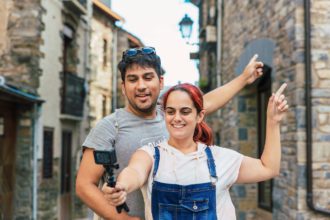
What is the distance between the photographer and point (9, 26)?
366 inches

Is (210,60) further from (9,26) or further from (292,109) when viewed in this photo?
(292,109)

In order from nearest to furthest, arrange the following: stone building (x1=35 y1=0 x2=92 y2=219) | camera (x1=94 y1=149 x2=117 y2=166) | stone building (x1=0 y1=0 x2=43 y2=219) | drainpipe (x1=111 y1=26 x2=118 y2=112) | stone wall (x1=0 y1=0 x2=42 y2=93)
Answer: camera (x1=94 y1=149 x2=117 y2=166) → stone building (x1=0 y1=0 x2=43 y2=219) → stone wall (x1=0 y1=0 x2=42 y2=93) → stone building (x1=35 y1=0 x2=92 y2=219) → drainpipe (x1=111 y1=26 x2=118 y2=112)

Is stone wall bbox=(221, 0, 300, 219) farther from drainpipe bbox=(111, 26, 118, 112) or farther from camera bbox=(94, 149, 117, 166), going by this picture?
drainpipe bbox=(111, 26, 118, 112)

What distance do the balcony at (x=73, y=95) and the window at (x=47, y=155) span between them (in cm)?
105

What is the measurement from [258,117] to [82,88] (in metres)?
5.85

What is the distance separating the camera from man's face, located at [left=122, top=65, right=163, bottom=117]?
2.26m

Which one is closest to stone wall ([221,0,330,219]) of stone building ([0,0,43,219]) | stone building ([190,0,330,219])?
stone building ([190,0,330,219])

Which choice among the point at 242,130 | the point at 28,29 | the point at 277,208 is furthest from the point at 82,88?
the point at 277,208

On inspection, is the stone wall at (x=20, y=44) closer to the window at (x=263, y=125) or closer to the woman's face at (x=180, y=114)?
the window at (x=263, y=125)

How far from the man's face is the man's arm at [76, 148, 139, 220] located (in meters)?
0.32

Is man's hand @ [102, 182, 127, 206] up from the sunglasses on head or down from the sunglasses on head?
down

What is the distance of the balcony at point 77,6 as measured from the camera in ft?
37.9

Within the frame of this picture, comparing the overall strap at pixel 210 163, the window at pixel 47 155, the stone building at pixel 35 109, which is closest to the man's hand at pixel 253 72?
the overall strap at pixel 210 163

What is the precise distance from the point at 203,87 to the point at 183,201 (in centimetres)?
1158
